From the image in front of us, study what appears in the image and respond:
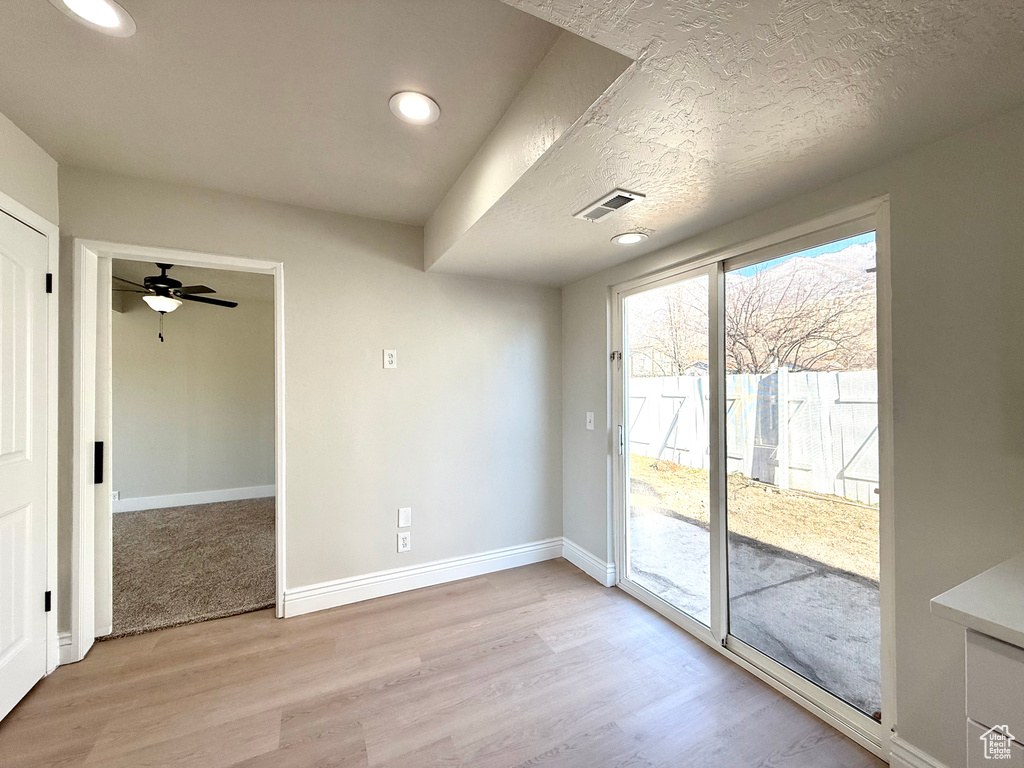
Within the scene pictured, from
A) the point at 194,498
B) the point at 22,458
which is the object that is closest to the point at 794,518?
the point at 22,458

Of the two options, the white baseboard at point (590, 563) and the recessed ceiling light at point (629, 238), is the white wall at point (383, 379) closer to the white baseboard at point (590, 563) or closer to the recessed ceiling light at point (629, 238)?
the white baseboard at point (590, 563)

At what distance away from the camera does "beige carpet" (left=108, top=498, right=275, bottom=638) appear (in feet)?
8.42

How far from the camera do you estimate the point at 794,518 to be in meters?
1.88

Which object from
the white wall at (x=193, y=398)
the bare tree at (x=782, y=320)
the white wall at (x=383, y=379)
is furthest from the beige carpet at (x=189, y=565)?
the bare tree at (x=782, y=320)

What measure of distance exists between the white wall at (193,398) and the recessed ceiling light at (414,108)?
331 cm

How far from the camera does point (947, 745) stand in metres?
1.36

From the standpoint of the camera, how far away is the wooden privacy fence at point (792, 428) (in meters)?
1.65

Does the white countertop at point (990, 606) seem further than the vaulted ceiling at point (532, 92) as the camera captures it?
No

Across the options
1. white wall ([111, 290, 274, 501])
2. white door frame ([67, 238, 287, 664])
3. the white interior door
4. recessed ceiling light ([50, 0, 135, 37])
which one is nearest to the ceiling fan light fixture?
white wall ([111, 290, 274, 501])

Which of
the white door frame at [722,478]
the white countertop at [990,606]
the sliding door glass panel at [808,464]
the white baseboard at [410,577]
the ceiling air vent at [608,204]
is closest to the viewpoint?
the white countertop at [990,606]

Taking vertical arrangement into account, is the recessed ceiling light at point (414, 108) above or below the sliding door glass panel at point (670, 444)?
above

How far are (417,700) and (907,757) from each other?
1.81 metres

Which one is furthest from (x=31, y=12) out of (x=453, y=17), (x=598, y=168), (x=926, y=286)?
(x=926, y=286)

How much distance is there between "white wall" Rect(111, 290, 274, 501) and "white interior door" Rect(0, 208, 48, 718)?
8.34 feet
